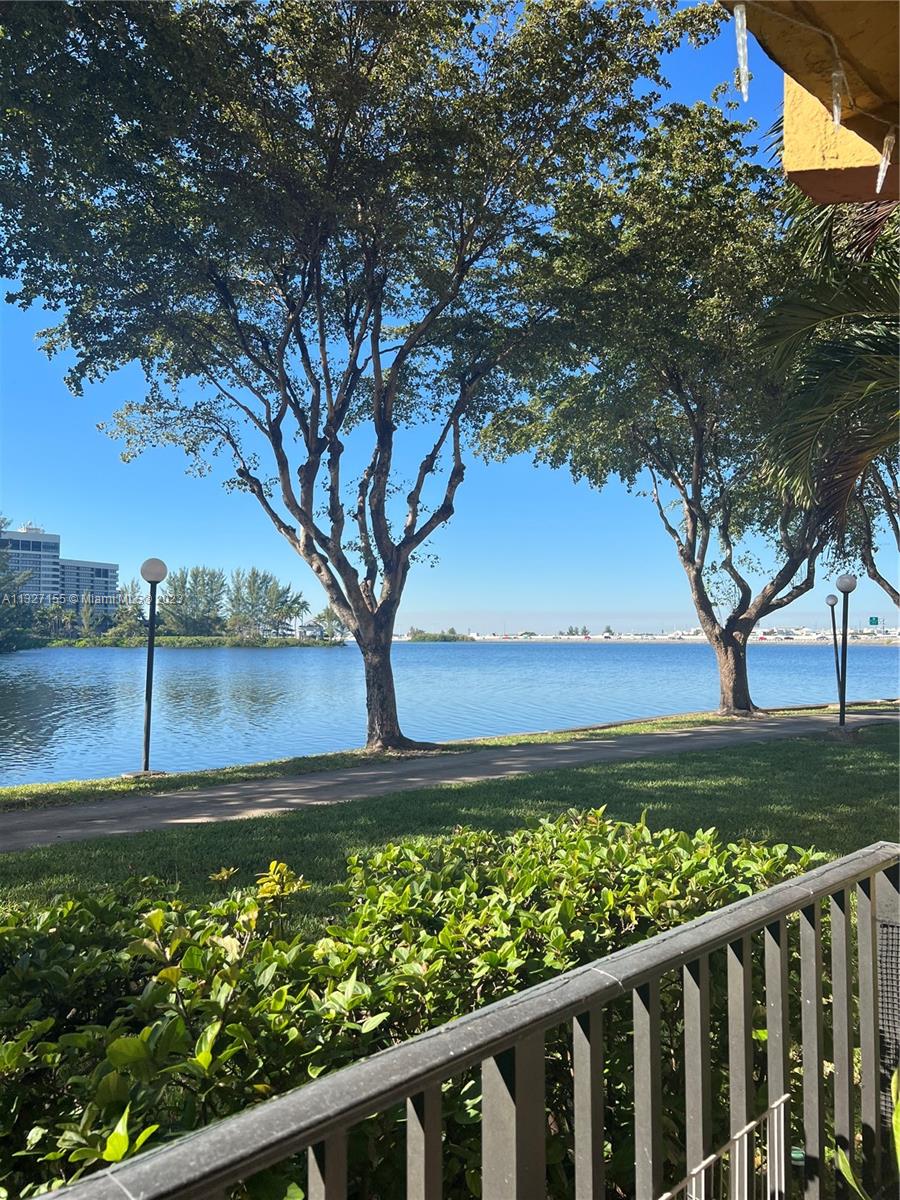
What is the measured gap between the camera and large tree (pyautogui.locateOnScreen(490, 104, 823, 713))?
1424cm

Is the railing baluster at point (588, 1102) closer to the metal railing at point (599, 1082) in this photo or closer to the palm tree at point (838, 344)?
the metal railing at point (599, 1082)

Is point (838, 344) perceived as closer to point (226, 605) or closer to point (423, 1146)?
point (423, 1146)

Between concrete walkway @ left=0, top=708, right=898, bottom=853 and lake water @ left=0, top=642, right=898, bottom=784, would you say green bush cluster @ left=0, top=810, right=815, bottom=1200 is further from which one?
lake water @ left=0, top=642, right=898, bottom=784

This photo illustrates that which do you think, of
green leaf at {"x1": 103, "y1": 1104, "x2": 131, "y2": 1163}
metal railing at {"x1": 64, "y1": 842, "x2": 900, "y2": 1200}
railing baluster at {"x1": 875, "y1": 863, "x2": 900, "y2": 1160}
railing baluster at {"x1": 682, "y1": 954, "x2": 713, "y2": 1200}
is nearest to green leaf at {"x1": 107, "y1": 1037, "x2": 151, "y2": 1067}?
green leaf at {"x1": 103, "y1": 1104, "x2": 131, "y2": 1163}

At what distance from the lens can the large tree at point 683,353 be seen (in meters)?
14.2

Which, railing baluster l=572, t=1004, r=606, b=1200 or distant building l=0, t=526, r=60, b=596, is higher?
distant building l=0, t=526, r=60, b=596

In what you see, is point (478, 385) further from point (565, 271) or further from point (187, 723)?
point (187, 723)

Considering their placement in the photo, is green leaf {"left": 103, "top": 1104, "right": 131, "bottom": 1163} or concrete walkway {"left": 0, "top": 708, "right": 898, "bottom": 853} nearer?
green leaf {"left": 103, "top": 1104, "right": 131, "bottom": 1163}

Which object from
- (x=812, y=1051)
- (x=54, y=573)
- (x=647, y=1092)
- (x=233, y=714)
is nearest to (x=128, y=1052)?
(x=647, y=1092)

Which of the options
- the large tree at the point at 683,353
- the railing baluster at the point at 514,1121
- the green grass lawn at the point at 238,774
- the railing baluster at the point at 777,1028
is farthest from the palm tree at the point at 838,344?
the green grass lawn at the point at 238,774

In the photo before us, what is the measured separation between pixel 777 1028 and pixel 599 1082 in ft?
2.25

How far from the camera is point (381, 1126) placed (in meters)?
1.35

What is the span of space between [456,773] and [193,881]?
5990 millimetres

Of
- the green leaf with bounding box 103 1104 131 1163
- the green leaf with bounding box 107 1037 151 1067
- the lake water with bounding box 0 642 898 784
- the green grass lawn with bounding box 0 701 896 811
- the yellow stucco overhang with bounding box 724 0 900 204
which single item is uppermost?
the yellow stucco overhang with bounding box 724 0 900 204
